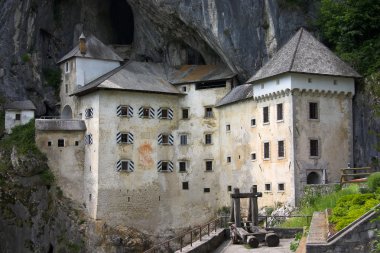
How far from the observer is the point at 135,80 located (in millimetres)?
52094

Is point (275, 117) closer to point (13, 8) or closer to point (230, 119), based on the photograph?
point (230, 119)

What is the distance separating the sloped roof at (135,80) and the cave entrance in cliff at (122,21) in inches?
347

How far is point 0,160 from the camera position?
52.8m

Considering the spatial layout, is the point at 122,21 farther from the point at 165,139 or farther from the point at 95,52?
the point at 165,139

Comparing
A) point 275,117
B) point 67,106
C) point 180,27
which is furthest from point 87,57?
point 275,117

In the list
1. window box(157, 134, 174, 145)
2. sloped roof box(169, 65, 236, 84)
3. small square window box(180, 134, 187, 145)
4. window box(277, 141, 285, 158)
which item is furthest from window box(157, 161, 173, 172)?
window box(277, 141, 285, 158)

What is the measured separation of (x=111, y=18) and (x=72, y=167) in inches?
706

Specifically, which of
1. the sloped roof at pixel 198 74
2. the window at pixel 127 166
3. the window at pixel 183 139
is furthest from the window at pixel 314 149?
the window at pixel 127 166

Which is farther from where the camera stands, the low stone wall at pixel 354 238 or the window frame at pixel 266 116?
the window frame at pixel 266 116

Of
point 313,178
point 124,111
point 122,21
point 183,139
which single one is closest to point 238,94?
point 183,139

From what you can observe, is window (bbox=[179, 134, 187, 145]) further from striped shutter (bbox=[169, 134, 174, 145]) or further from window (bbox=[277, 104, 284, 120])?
window (bbox=[277, 104, 284, 120])

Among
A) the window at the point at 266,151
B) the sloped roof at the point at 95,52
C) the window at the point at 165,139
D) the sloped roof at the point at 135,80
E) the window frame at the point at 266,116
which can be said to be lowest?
the window at the point at 266,151

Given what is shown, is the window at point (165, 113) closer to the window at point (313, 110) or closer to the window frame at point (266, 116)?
the window frame at point (266, 116)

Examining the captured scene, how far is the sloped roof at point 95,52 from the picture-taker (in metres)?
54.9
